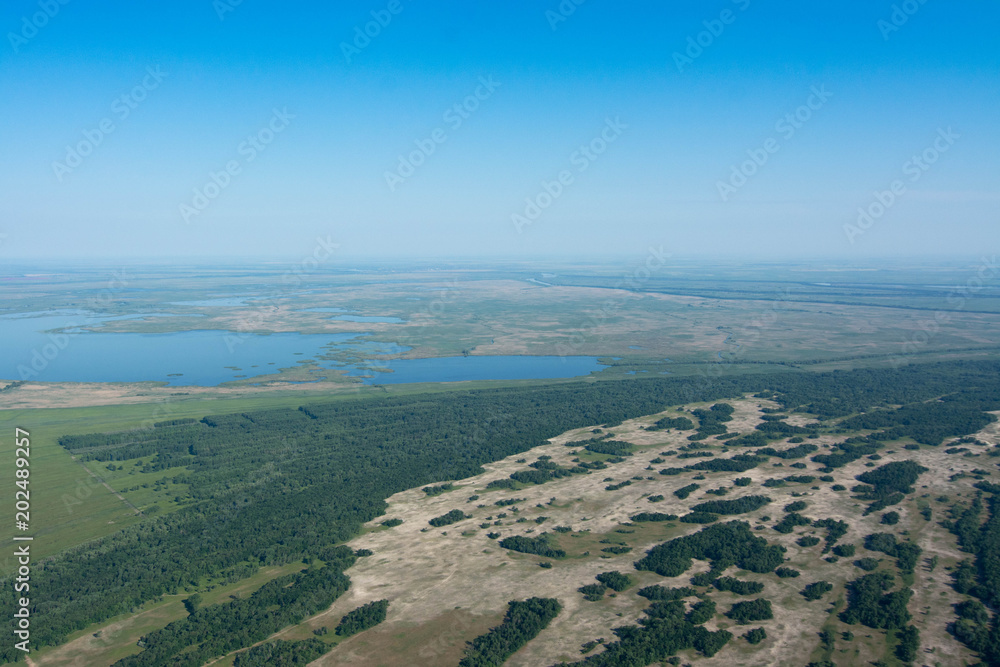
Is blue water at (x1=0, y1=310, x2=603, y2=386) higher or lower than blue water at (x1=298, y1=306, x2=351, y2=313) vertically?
lower

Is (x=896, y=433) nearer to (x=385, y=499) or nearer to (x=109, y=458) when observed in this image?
(x=385, y=499)

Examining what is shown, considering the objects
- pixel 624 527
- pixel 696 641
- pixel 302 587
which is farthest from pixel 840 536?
pixel 302 587

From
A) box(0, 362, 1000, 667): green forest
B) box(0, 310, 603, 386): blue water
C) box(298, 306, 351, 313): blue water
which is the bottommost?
box(0, 362, 1000, 667): green forest

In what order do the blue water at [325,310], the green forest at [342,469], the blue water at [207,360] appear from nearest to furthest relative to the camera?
the green forest at [342,469], the blue water at [207,360], the blue water at [325,310]

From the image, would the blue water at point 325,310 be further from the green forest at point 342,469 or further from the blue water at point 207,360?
the green forest at point 342,469

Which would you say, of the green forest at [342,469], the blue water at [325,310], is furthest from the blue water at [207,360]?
the blue water at [325,310]

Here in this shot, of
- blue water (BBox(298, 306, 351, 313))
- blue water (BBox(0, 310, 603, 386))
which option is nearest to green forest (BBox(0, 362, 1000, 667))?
blue water (BBox(0, 310, 603, 386))

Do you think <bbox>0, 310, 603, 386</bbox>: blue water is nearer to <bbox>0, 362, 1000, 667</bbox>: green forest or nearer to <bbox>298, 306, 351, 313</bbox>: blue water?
<bbox>0, 362, 1000, 667</bbox>: green forest

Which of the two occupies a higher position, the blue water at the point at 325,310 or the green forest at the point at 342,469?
the blue water at the point at 325,310

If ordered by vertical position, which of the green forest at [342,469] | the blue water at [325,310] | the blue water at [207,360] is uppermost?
the blue water at [325,310]

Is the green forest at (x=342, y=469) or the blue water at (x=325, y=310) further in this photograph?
the blue water at (x=325, y=310)
